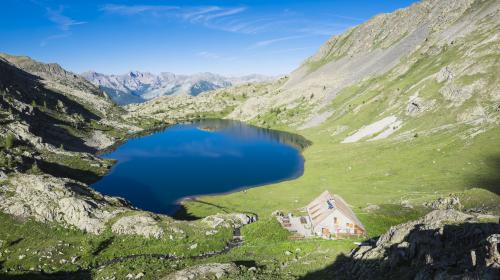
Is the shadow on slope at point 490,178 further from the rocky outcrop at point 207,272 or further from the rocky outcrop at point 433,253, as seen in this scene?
the rocky outcrop at point 207,272

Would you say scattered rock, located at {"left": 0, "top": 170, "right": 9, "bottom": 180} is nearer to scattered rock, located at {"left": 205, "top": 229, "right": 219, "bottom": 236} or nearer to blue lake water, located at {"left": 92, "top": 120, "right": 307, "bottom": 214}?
blue lake water, located at {"left": 92, "top": 120, "right": 307, "bottom": 214}

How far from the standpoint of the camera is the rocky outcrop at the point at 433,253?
2367 centimetres

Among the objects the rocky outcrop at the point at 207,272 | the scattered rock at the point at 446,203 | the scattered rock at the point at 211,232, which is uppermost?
the scattered rock at the point at 446,203

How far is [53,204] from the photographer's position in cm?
6788

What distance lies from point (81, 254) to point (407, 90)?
181 metres

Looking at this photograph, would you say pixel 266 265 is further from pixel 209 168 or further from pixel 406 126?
pixel 406 126

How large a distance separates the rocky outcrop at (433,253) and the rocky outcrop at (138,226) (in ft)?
112

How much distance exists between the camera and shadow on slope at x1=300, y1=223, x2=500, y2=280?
2356cm

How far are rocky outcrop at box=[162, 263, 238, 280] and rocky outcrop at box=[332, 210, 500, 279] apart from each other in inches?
471

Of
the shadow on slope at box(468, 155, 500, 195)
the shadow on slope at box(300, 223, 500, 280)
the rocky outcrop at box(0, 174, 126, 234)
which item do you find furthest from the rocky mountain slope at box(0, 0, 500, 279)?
the shadow on slope at box(468, 155, 500, 195)

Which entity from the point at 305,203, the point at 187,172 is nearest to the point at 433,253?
the point at 305,203

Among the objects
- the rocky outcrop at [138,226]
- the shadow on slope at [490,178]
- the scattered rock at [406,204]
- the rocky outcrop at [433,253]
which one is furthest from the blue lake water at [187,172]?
the rocky outcrop at [433,253]

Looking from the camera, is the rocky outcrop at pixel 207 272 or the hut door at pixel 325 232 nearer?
the rocky outcrop at pixel 207 272

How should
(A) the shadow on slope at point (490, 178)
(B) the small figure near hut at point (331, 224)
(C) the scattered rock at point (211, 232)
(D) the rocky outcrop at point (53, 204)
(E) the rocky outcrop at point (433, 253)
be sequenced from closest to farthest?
(E) the rocky outcrop at point (433, 253), (B) the small figure near hut at point (331, 224), (C) the scattered rock at point (211, 232), (D) the rocky outcrop at point (53, 204), (A) the shadow on slope at point (490, 178)
